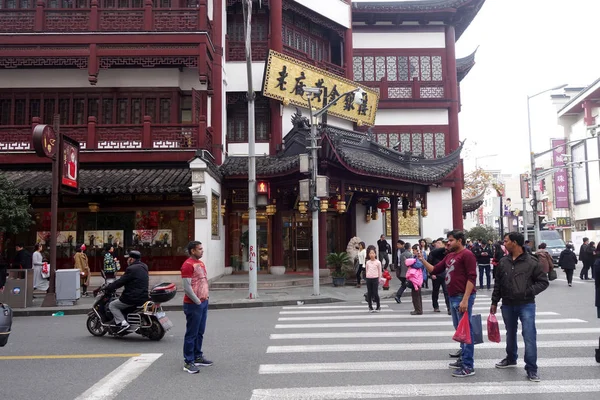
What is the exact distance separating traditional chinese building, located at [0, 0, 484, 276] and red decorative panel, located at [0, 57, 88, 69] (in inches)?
2.2

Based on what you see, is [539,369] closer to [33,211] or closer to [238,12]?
[33,211]

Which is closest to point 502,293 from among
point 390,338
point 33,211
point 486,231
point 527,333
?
point 527,333

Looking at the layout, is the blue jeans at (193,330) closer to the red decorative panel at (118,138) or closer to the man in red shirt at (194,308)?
the man in red shirt at (194,308)

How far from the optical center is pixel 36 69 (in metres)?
19.2

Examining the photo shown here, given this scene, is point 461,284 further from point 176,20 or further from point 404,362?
point 176,20

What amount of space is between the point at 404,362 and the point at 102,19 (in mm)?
16721

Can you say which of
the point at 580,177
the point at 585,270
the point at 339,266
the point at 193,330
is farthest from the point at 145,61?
the point at 580,177

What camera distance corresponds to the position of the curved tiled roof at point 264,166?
61.6 ft

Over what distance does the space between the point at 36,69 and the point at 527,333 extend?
19811 mm

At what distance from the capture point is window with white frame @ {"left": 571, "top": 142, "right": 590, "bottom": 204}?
50.5 metres

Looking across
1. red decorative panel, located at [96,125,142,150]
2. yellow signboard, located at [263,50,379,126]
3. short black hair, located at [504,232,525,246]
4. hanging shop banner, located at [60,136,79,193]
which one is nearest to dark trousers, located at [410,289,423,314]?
short black hair, located at [504,232,525,246]

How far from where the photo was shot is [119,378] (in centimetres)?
633

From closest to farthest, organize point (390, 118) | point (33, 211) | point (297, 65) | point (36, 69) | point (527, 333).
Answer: point (527, 333)
point (33, 211)
point (36, 69)
point (297, 65)
point (390, 118)

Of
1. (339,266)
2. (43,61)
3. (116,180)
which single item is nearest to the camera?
(116,180)
